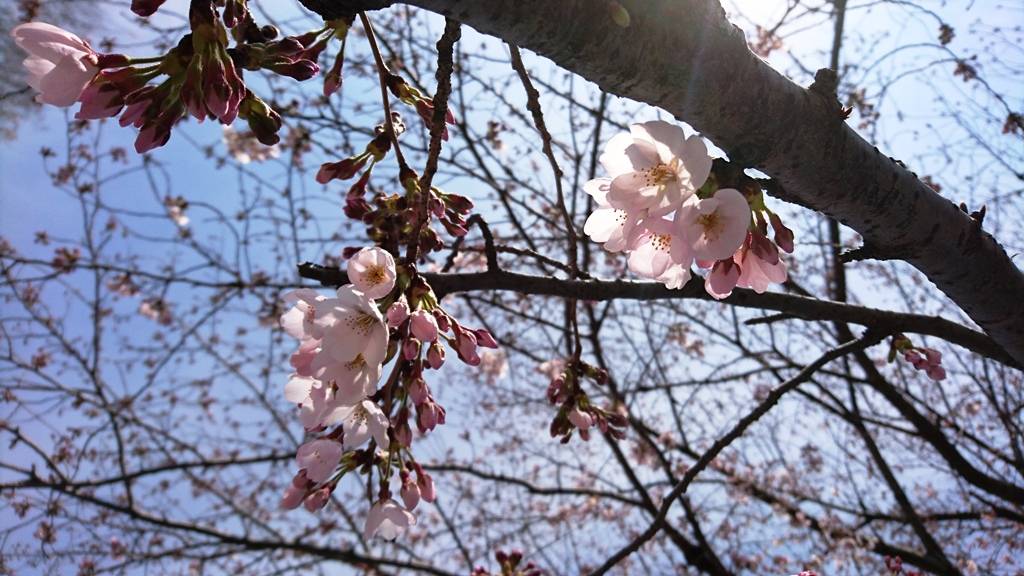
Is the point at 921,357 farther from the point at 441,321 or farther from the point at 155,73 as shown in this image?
the point at 155,73

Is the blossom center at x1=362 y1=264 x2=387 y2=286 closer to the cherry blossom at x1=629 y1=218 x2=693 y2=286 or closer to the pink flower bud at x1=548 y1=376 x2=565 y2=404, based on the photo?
the cherry blossom at x1=629 y1=218 x2=693 y2=286

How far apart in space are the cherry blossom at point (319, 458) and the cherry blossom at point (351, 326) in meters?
0.31

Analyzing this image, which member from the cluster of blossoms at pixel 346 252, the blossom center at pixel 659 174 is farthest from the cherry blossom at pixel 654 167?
the cluster of blossoms at pixel 346 252

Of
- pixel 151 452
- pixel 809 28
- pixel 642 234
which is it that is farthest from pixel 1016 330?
pixel 151 452

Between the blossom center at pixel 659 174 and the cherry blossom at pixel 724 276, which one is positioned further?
the cherry blossom at pixel 724 276

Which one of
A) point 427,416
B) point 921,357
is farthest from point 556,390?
point 921,357

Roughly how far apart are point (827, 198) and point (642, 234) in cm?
35

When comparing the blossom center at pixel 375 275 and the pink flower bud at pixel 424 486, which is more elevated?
the blossom center at pixel 375 275

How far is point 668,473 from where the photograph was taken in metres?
4.44

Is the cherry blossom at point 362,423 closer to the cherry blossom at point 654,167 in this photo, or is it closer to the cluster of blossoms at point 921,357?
the cherry blossom at point 654,167

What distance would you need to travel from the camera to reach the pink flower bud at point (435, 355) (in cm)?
118

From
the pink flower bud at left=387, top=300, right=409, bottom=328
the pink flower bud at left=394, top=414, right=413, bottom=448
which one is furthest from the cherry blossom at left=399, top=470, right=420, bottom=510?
the pink flower bud at left=387, top=300, right=409, bottom=328

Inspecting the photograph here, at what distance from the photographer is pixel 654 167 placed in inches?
41.6

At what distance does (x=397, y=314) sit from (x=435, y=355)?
172 mm
